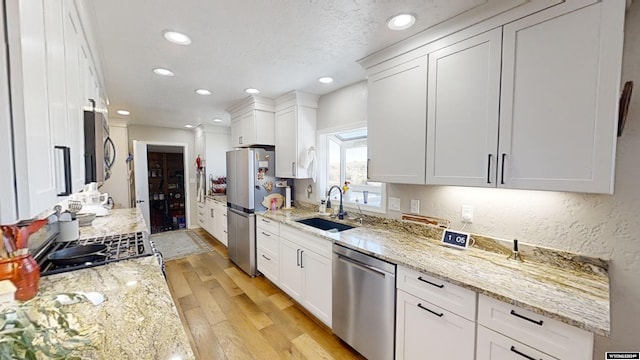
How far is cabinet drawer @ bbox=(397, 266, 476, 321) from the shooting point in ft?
4.39

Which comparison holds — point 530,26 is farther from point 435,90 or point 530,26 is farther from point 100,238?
point 100,238

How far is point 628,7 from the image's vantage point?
126cm

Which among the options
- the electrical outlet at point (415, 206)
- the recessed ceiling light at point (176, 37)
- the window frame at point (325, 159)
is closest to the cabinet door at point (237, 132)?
the window frame at point (325, 159)

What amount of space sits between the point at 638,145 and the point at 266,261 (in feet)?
10.3

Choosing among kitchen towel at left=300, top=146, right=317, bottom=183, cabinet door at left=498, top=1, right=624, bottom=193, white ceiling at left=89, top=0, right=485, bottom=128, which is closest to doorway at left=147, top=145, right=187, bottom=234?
white ceiling at left=89, top=0, right=485, bottom=128

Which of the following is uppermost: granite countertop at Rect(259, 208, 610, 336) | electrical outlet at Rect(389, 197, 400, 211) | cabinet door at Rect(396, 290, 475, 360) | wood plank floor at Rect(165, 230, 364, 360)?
electrical outlet at Rect(389, 197, 400, 211)

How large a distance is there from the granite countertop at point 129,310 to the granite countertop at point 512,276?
1.24 m

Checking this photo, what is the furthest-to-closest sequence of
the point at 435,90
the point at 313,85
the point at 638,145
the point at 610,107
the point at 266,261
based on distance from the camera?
1. the point at 266,261
2. the point at 313,85
3. the point at 435,90
4. the point at 638,145
5. the point at 610,107

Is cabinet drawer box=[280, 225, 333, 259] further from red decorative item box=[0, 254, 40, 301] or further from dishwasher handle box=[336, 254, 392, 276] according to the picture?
red decorative item box=[0, 254, 40, 301]

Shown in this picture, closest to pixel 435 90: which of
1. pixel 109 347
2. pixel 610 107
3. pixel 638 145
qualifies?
pixel 610 107

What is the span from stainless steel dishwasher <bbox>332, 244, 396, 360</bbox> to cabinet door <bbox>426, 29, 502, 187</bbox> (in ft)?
2.47

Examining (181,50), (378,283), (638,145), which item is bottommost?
(378,283)

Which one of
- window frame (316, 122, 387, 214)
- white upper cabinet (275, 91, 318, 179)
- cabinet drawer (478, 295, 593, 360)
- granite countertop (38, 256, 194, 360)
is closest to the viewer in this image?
granite countertop (38, 256, 194, 360)

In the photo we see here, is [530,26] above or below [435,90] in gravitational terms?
above
